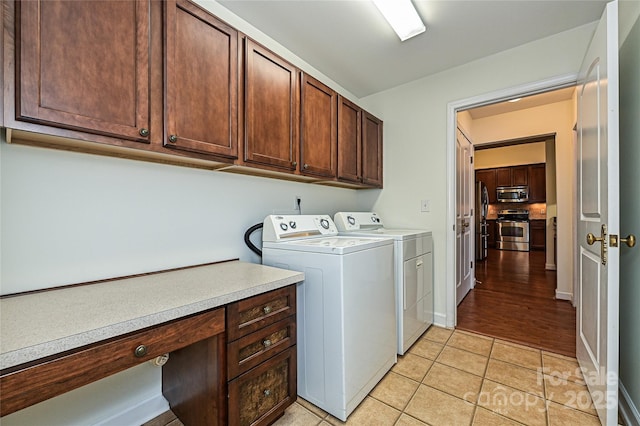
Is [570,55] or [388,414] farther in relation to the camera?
[570,55]

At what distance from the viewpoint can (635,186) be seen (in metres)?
1.38

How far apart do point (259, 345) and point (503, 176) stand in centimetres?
780

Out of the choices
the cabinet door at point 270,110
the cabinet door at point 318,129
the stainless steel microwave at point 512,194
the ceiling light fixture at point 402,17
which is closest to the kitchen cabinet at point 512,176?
the stainless steel microwave at point 512,194

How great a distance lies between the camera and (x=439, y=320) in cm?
262

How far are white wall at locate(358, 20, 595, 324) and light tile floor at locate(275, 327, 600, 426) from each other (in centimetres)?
66

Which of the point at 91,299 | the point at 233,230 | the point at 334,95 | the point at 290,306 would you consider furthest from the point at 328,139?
the point at 91,299

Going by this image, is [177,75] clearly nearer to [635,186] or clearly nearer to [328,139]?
[328,139]

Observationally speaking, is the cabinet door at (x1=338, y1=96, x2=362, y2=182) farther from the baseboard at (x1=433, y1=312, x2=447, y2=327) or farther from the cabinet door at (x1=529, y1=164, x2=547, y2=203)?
the cabinet door at (x1=529, y1=164, x2=547, y2=203)

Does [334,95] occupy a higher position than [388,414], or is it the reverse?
[334,95]

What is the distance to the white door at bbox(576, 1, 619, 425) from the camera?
123 cm

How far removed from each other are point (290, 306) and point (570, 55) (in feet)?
8.93

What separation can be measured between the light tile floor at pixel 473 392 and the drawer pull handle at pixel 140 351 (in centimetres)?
91

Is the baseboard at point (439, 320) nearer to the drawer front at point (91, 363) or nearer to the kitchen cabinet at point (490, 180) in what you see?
the drawer front at point (91, 363)

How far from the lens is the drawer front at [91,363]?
682 mm
